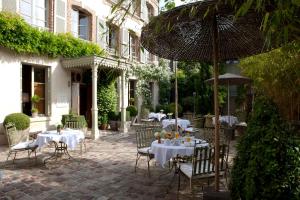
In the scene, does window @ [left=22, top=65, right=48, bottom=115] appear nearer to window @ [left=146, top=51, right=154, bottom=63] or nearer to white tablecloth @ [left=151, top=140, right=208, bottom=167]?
white tablecloth @ [left=151, top=140, right=208, bottom=167]

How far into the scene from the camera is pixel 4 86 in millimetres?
9234

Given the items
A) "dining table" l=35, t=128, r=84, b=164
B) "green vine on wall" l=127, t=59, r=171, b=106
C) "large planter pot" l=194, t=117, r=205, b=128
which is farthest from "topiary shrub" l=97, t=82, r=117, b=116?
"dining table" l=35, t=128, r=84, b=164

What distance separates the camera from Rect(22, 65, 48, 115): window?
33.7 feet

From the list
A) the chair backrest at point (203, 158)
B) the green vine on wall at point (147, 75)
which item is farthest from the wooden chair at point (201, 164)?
the green vine on wall at point (147, 75)

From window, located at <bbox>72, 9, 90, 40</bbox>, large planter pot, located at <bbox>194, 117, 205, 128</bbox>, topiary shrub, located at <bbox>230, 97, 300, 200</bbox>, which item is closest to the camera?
topiary shrub, located at <bbox>230, 97, 300, 200</bbox>

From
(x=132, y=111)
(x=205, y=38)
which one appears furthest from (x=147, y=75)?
(x=205, y=38)

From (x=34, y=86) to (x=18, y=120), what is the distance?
202 centimetres

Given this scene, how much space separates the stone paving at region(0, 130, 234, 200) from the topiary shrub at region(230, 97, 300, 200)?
1790 mm

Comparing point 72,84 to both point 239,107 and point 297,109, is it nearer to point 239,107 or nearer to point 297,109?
point 297,109

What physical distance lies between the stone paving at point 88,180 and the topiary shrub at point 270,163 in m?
1.79

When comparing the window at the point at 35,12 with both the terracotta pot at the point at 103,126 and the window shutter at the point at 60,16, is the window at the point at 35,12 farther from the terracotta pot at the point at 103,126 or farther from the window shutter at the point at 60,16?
the terracotta pot at the point at 103,126

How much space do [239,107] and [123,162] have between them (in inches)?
470

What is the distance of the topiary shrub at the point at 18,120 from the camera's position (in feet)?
28.8

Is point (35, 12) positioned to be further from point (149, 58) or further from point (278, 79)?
point (149, 58)
